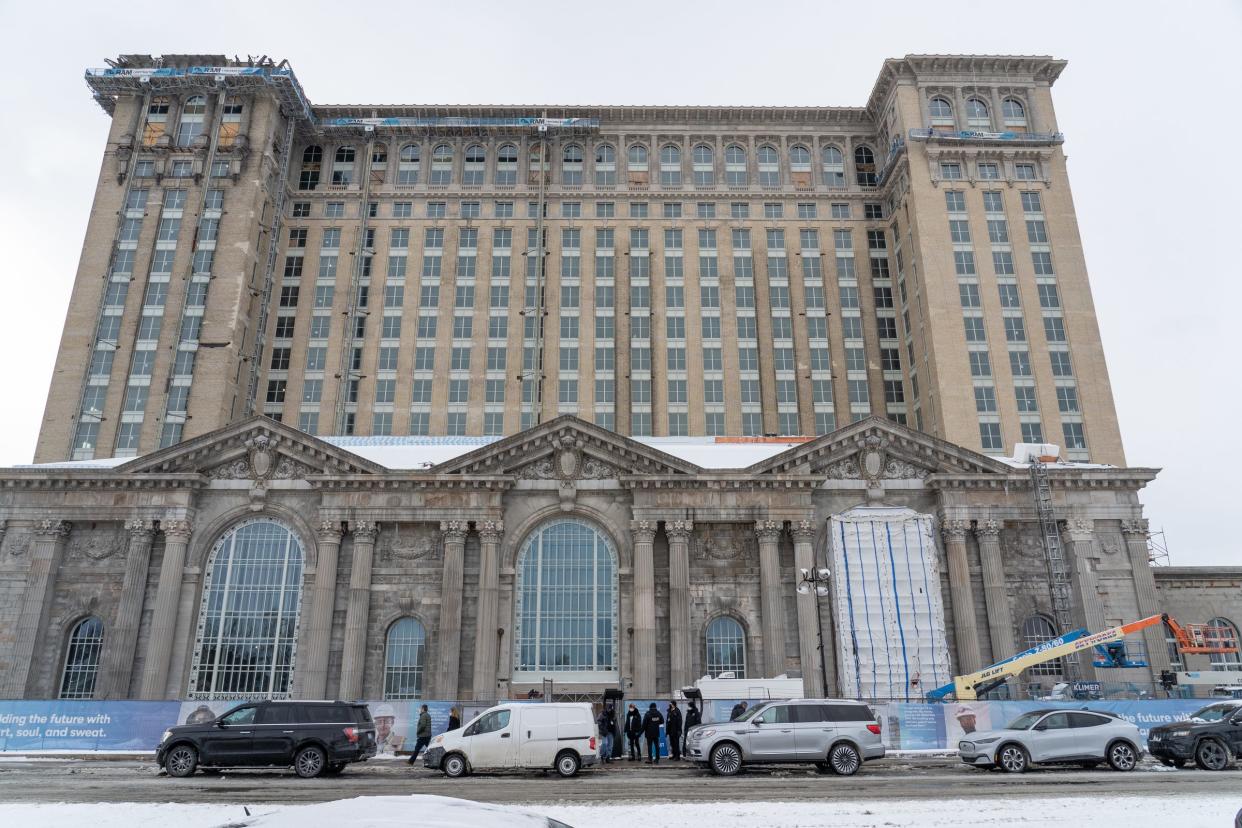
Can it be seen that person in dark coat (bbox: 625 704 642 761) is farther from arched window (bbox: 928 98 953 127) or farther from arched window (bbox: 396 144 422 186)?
arched window (bbox: 928 98 953 127)

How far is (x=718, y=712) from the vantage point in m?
27.0

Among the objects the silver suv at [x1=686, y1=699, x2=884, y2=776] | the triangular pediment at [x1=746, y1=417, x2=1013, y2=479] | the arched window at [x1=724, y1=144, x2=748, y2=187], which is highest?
the arched window at [x1=724, y1=144, x2=748, y2=187]

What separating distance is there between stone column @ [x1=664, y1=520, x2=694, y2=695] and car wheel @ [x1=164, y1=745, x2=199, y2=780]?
59.3 ft

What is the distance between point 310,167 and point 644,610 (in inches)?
2399

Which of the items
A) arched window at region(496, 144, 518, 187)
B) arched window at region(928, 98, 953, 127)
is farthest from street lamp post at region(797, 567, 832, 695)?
arched window at region(496, 144, 518, 187)

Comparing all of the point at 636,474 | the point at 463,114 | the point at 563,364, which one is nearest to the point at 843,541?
the point at 636,474

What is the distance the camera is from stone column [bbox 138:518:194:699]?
33781mm

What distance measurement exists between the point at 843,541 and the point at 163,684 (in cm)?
2918

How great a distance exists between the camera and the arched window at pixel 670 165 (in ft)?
252

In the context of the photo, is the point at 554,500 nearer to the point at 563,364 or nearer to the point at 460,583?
the point at 460,583

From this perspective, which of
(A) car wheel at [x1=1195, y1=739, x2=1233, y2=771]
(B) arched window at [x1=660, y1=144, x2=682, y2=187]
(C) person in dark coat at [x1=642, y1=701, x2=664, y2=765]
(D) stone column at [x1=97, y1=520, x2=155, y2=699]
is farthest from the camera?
(B) arched window at [x1=660, y1=144, x2=682, y2=187]

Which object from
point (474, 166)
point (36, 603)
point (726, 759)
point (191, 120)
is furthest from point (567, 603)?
point (191, 120)

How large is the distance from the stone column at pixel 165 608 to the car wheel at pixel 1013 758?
30904 mm

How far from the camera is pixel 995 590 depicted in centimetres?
3562
